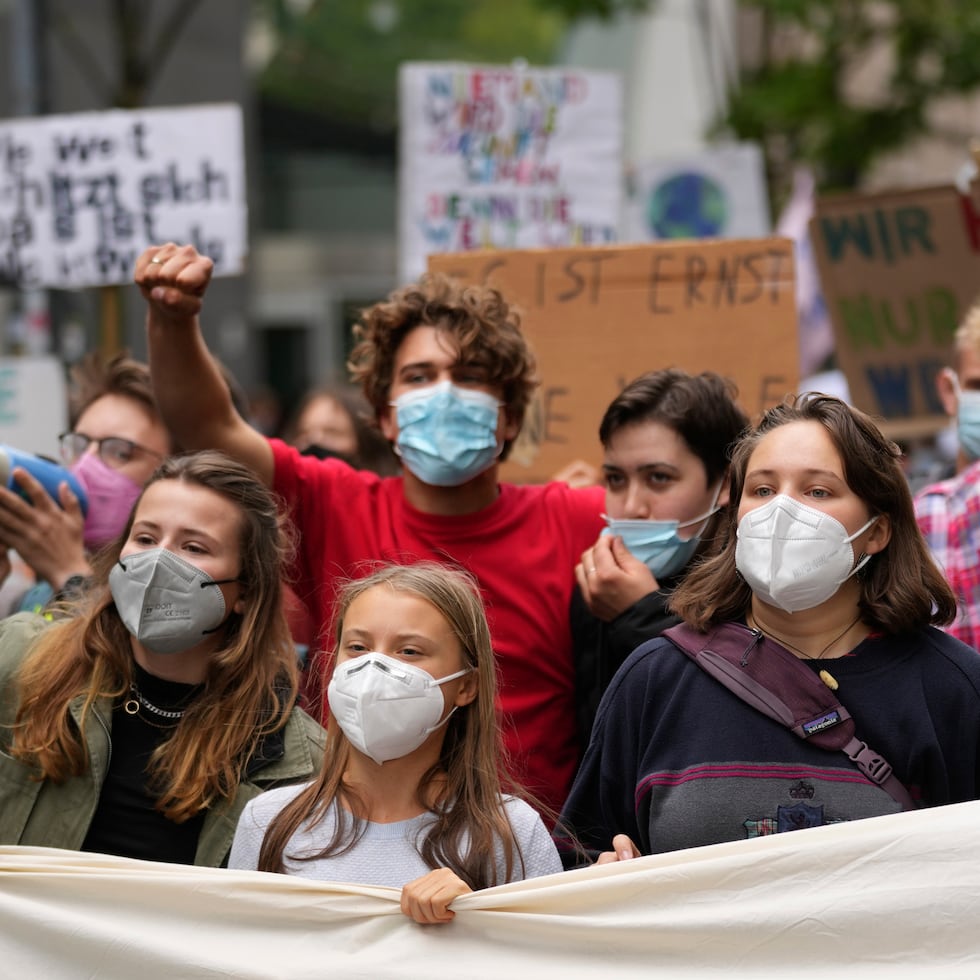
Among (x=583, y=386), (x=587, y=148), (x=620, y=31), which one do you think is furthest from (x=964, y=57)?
(x=620, y=31)

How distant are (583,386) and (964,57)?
7.93 m

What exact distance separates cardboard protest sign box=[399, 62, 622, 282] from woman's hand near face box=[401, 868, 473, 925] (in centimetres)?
388

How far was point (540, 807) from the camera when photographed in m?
3.33

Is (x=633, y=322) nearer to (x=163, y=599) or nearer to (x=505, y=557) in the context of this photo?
(x=505, y=557)

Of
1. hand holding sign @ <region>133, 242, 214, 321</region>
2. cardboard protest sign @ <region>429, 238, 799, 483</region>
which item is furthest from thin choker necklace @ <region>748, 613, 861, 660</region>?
cardboard protest sign @ <region>429, 238, 799, 483</region>

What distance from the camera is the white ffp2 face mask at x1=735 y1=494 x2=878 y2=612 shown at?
2.92 m

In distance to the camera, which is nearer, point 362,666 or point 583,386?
point 362,666

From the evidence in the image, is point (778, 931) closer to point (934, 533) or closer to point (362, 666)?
point (362, 666)

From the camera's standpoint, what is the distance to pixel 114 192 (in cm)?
621

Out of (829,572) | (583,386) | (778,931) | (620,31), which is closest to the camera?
(778,931)

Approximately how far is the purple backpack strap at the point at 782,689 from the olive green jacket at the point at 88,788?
2.81 ft

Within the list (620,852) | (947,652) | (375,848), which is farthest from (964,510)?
(375,848)

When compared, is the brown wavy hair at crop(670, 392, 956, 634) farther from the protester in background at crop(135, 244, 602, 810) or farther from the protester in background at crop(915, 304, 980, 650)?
the protester in background at crop(915, 304, 980, 650)

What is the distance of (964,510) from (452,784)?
1689mm
